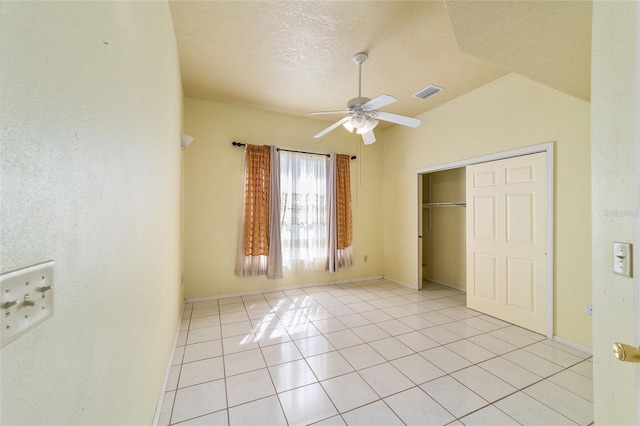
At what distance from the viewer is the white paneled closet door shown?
2756mm

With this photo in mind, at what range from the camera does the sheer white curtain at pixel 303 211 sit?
4164 millimetres

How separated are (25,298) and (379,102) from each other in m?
2.38

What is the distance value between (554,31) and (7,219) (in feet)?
7.97

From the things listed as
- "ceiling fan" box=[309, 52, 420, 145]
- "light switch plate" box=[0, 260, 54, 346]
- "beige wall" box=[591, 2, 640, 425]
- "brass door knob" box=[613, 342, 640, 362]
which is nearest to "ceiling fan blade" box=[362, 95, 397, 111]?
"ceiling fan" box=[309, 52, 420, 145]

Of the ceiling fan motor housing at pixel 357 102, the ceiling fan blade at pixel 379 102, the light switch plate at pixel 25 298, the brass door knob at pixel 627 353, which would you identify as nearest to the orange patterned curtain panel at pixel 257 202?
the ceiling fan motor housing at pixel 357 102

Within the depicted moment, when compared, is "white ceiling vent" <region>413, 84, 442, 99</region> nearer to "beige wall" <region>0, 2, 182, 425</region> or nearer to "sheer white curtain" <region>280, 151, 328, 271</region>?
"sheer white curtain" <region>280, 151, 328, 271</region>

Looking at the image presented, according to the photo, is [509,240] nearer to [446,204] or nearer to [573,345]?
[573,345]

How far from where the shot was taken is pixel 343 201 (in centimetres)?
453

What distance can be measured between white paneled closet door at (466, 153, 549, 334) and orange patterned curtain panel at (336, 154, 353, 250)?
1855mm

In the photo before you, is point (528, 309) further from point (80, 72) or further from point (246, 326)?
point (80, 72)

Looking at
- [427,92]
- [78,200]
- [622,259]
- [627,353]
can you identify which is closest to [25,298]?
[78,200]

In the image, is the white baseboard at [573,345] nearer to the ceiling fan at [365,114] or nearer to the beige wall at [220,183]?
the ceiling fan at [365,114]

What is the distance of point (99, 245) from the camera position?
2.54 feet

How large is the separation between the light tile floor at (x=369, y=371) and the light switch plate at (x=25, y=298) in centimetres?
156
